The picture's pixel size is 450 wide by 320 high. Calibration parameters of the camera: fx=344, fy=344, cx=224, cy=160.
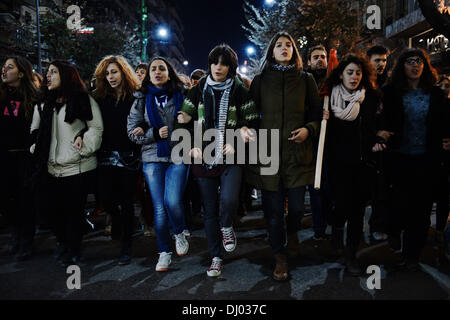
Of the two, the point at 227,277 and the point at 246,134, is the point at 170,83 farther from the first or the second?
the point at 227,277

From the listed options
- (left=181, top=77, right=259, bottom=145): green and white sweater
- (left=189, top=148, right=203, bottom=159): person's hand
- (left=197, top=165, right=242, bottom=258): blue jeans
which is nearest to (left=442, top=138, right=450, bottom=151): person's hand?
(left=181, top=77, right=259, bottom=145): green and white sweater

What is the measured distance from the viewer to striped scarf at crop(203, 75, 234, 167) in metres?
3.43

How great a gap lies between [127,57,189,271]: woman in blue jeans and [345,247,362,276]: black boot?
173cm

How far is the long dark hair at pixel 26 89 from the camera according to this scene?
451cm

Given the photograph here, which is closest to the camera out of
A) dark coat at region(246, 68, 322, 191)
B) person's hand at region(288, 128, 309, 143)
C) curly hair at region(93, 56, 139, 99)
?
person's hand at region(288, 128, 309, 143)

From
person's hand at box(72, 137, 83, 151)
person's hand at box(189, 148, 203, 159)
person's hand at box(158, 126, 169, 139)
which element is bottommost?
person's hand at box(189, 148, 203, 159)

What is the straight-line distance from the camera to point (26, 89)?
179 inches

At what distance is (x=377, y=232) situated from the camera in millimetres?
4734

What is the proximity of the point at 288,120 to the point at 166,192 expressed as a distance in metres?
1.50

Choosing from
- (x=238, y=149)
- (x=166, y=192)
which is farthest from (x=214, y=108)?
(x=166, y=192)

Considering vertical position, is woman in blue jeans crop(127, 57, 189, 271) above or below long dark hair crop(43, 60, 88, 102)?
below

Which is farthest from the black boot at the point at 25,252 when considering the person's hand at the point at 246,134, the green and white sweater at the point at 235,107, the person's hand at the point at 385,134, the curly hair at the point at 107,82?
the person's hand at the point at 385,134

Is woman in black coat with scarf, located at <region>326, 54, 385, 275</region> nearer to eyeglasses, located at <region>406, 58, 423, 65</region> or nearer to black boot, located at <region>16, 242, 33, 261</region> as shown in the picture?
eyeglasses, located at <region>406, 58, 423, 65</region>
